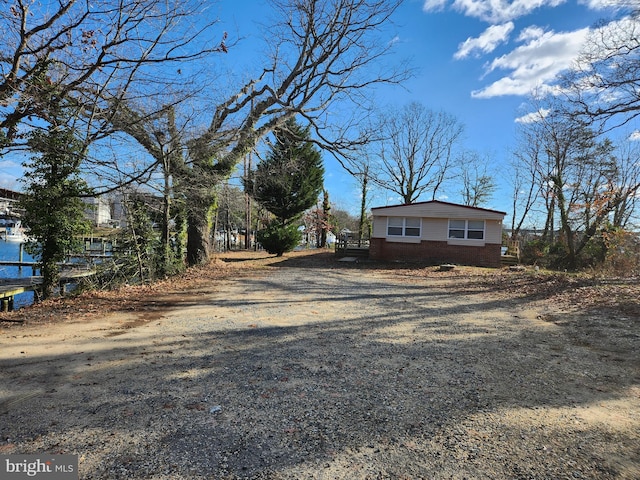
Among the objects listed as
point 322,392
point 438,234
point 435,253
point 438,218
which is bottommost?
point 322,392

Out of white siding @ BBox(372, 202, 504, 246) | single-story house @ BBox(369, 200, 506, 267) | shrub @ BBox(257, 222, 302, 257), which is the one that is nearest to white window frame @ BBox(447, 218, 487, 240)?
single-story house @ BBox(369, 200, 506, 267)

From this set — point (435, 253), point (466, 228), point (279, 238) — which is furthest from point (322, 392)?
point (466, 228)

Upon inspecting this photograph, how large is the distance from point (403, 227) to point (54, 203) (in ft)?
51.1

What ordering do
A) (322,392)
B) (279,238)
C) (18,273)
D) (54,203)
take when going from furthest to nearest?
1. (279,238)
2. (18,273)
3. (54,203)
4. (322,392)

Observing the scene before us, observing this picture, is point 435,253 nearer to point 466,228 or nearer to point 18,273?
point 466,228

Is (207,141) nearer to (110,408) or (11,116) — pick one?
(11,116)

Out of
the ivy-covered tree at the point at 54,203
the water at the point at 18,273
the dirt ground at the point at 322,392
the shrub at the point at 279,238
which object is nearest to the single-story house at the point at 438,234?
the shrub at the point at 279,238

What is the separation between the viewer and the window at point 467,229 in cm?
Result: 1881

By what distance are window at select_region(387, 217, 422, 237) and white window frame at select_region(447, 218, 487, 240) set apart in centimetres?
163

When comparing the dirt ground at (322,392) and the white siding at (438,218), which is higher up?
the white siding at (438,218)

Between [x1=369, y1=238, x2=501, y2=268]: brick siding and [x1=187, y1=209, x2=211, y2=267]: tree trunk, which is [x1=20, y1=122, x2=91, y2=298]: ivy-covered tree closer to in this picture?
[x1=187, y1=209, x2=211, y2=267]: tree trunk

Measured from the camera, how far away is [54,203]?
861 cm

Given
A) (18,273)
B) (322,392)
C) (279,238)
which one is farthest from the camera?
(279,238)

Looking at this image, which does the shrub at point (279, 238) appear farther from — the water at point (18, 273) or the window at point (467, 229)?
the water at point (18, 273)
